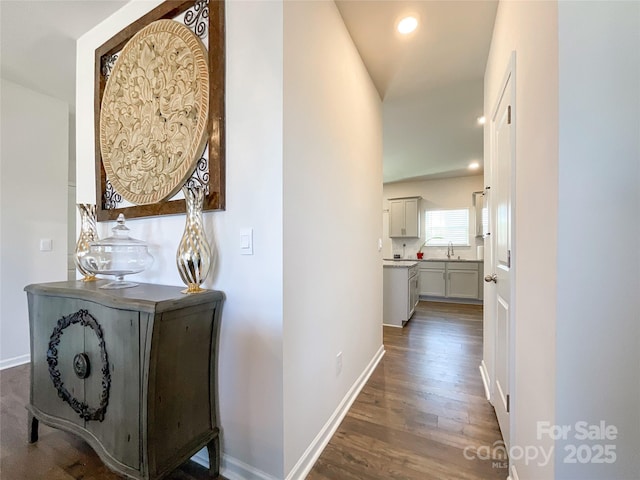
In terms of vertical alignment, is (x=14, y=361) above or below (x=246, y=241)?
below

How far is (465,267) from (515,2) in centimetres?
491

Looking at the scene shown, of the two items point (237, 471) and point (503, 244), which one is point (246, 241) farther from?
point (503, 244)

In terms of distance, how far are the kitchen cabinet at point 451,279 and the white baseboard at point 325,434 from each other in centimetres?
385

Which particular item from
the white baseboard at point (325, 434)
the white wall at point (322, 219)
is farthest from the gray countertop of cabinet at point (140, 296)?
the white baseboard at point (325, 434)

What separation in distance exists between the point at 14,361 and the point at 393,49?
447cm

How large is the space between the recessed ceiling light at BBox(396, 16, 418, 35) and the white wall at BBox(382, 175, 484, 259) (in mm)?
3898

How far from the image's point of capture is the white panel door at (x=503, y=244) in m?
1.44

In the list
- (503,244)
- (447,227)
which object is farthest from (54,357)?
(447,227)

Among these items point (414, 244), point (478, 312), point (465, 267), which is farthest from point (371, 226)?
point (414, 244)

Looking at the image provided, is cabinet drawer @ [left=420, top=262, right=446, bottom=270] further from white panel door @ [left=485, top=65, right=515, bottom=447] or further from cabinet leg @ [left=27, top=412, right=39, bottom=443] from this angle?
cabinet leg @ [left=27, top=412, right=39, bottom=443]

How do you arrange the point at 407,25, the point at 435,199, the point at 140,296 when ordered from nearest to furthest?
the point at 140,296 → the point at 407,25 → the point at 435,199

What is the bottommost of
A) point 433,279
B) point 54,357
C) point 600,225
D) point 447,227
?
point 433,279

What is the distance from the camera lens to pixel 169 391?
1.14m

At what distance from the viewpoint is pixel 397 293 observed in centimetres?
394
